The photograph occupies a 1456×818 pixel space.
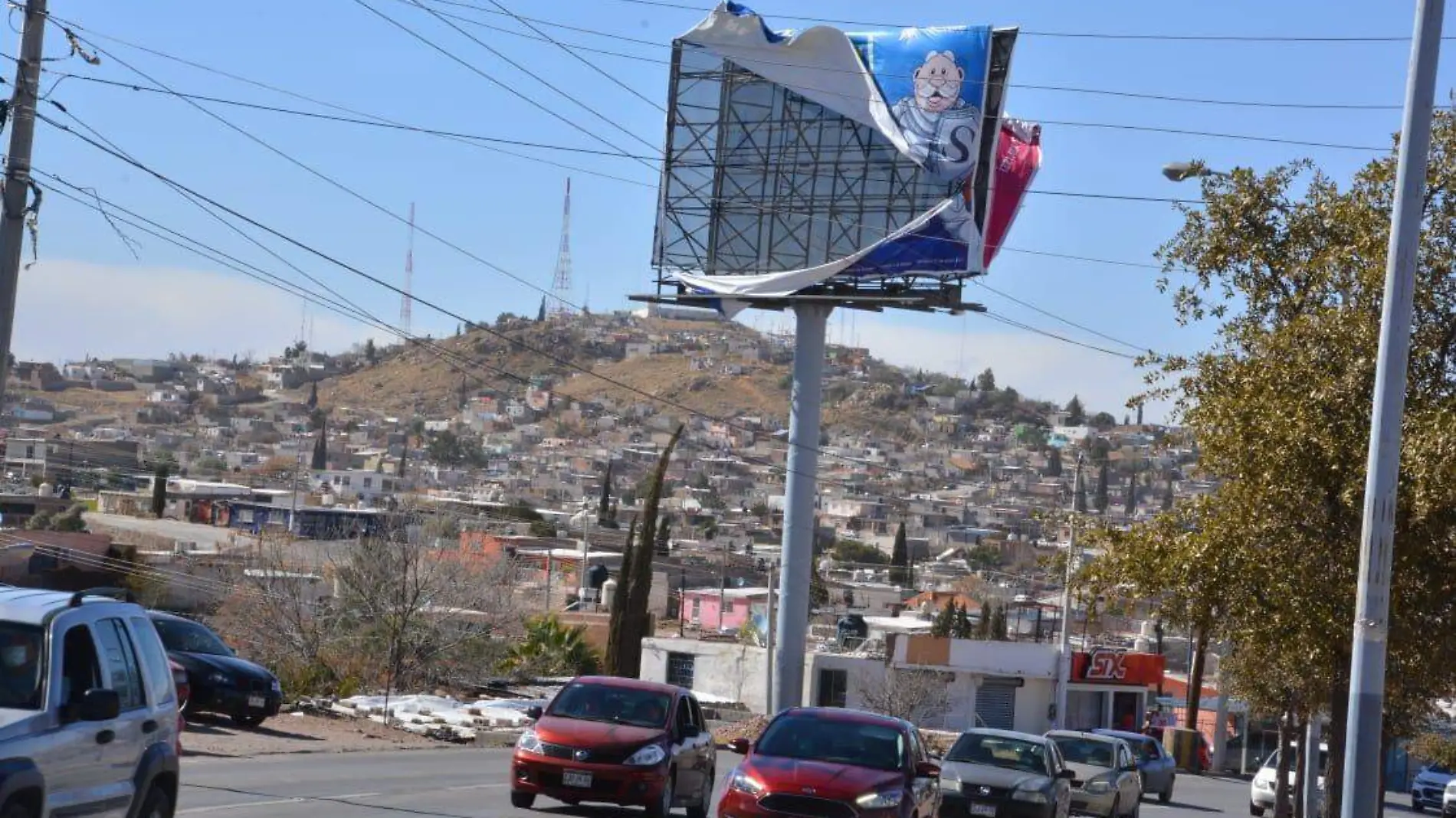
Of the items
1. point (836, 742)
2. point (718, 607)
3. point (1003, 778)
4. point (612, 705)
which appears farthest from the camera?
point (718, 607)

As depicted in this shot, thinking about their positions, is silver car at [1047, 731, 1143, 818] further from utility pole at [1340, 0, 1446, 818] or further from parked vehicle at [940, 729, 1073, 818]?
utility pole at [1340, 0, 1446, 818]

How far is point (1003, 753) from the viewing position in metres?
24.8

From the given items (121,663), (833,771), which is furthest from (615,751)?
(121,663)

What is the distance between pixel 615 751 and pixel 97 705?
9734 mm

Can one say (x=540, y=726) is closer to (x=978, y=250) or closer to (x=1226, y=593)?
(x=1226, y=593)

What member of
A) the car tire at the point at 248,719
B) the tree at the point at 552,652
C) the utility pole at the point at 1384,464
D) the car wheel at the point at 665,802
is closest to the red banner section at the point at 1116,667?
the tree at the point at 552,652

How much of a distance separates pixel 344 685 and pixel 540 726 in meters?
21.1

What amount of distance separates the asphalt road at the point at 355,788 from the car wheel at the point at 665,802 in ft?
1.64

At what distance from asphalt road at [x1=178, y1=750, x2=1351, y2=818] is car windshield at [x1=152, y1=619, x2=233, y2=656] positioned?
2.74 m

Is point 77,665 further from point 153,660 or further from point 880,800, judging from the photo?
point 880,800

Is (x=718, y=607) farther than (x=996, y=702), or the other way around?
(x=718, y=607)

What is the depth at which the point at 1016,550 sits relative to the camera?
189 meters

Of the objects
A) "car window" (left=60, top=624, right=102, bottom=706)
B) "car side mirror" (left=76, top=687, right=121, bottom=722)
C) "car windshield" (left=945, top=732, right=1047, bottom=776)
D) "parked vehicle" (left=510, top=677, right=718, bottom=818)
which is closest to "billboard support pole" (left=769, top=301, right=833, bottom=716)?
"car windshield" (left=945, top=732, right=1047, bottom=776)

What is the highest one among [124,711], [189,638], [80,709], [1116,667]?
[80,709]
